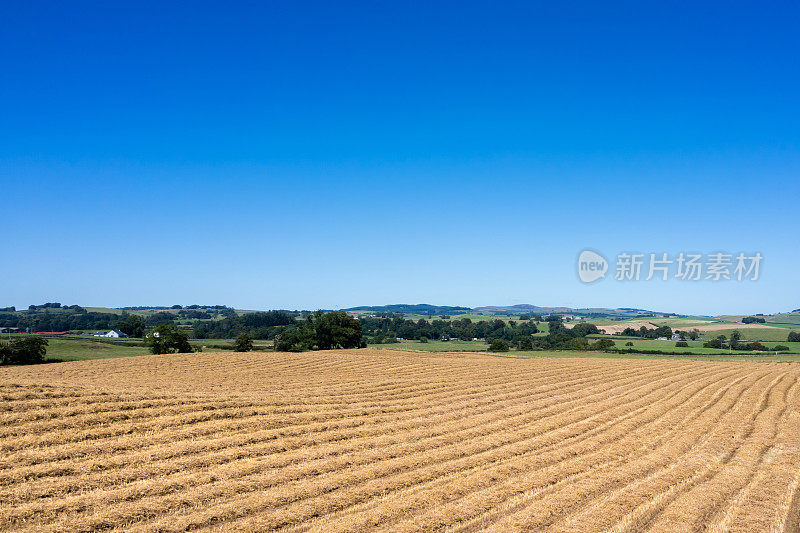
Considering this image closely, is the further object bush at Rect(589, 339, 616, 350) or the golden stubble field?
bush at Rect(589, 339, 616, 350)

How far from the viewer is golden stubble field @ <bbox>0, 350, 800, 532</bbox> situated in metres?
10.0

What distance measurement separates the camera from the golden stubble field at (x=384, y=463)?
10039 millimetres

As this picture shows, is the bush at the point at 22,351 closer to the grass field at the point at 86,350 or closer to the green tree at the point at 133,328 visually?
the grass field at the point at 86,350

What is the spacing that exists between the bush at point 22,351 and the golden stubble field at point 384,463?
38714mm

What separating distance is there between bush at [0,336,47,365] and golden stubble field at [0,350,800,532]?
3871cm

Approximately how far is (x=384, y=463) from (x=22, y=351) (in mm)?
50696

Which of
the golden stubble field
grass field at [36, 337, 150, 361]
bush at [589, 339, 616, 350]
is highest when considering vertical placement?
the golden stubble field

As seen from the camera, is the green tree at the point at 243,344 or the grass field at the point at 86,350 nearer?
the grass field at the point at 86,350

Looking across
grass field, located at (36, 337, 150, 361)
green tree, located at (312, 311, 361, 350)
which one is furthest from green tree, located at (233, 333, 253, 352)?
grass field, located at (36, 337, 150, 361)

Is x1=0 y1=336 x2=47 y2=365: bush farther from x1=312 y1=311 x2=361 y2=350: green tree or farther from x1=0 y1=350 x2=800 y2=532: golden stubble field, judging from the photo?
x1=0 y1=350 x2=800 y2=532: golden stubble field

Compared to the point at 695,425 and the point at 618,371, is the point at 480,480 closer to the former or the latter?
the point at 695,425

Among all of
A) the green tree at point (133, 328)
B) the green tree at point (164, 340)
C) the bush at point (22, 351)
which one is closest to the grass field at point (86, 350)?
the green tree at point (164, 340)

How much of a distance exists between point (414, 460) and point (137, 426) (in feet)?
27.2

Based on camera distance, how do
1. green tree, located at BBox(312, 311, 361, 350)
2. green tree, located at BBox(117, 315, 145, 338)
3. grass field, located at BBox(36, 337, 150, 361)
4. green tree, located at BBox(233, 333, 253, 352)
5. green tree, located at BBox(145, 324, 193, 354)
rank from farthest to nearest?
green tree, located at BBox(117, 315, 145, 338)
green tree, located at BBox(233, 333, 253, 352)
green tree, located at BBox(312, 311, 361, 350)
green tree, located at BBox(145, 324, 193, 354)
grass field, located at BBox(36, 337, 150, 361)
